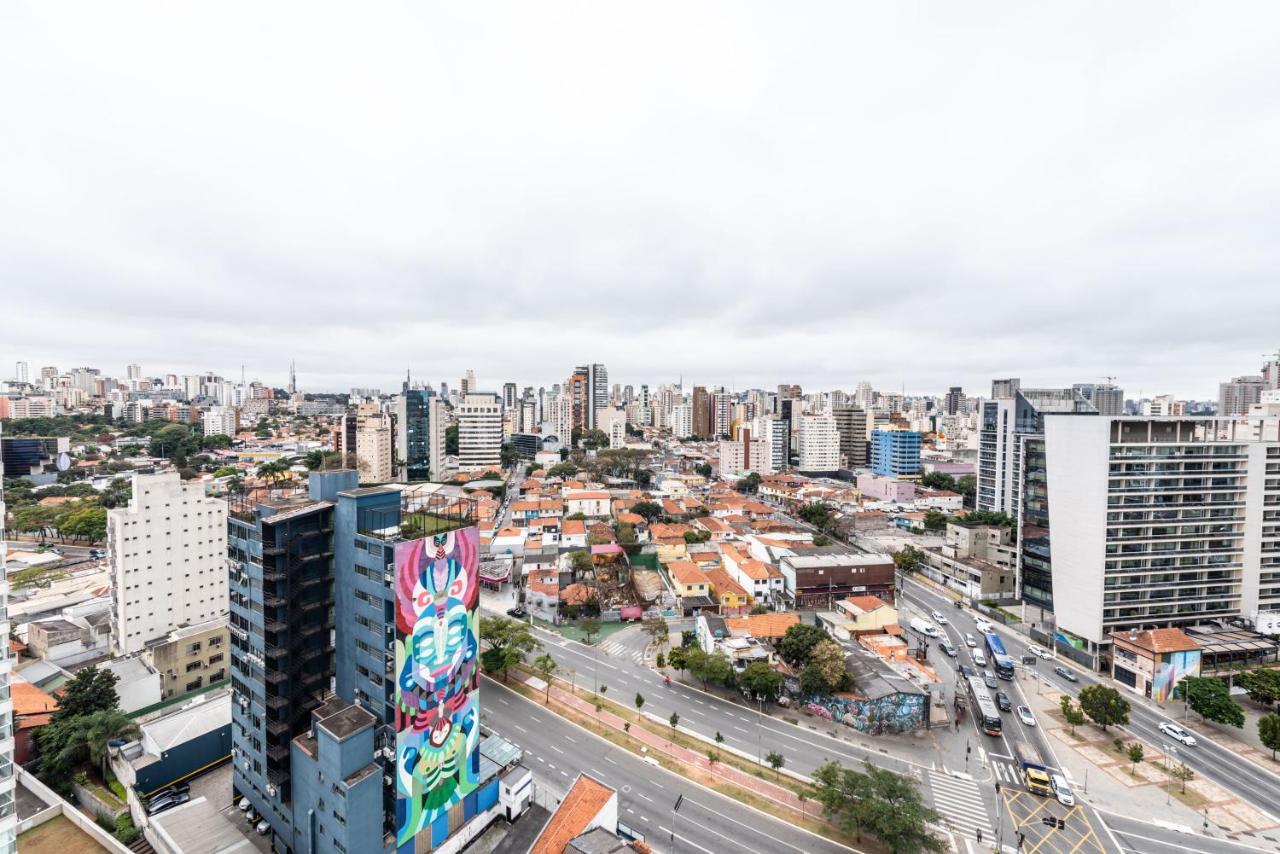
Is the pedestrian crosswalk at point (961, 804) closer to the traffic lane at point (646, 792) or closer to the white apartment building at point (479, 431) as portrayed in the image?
the traffic lane at point (646, 792)

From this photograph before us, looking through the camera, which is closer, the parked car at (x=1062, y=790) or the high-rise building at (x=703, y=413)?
the parked car at (x=1062, y=790)

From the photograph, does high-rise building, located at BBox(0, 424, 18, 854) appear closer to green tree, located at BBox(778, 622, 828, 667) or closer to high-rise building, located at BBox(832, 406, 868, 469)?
green tree, located at BBox(778, 622, 828, 667)

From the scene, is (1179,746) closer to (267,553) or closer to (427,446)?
(267,553)

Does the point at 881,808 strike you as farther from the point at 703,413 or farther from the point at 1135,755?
the point at 703,413

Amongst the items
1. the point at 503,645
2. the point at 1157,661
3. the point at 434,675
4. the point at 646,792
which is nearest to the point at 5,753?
the point at 434,675

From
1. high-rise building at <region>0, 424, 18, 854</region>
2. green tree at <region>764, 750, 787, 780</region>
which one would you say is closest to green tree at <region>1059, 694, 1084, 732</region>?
green tree at <region>764, 750, 787, 780</region>

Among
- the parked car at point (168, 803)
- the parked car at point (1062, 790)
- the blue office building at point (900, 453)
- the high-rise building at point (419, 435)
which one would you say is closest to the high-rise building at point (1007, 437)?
the blue office building at point (900, 453)
